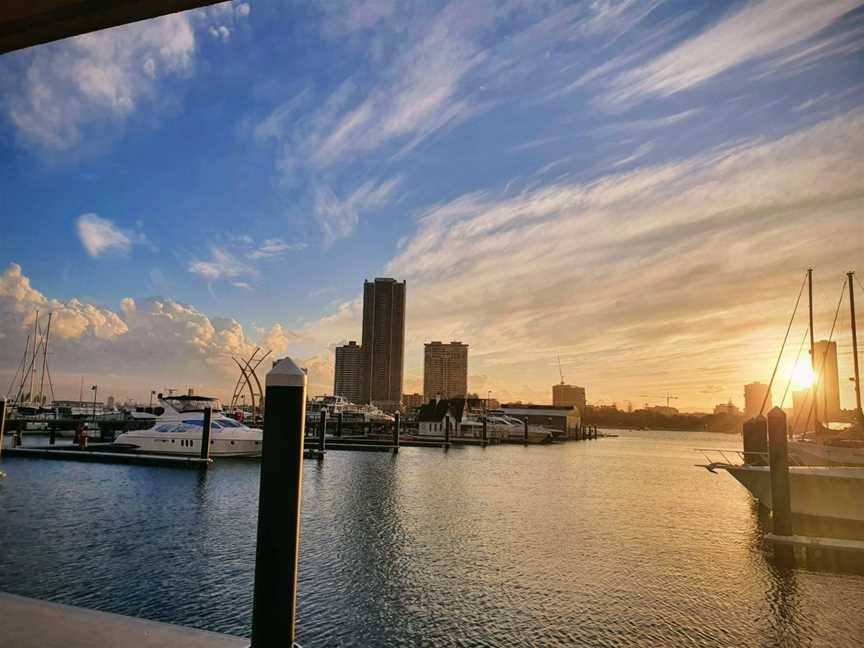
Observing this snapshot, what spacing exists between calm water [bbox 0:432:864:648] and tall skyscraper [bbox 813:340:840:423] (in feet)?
36.7

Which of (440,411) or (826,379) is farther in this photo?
(440,411)

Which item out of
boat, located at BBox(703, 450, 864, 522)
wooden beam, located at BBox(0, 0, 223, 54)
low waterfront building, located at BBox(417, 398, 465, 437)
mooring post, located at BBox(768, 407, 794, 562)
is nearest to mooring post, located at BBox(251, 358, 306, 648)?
wooden beam, located at BBox(0, 0, 223, 54)

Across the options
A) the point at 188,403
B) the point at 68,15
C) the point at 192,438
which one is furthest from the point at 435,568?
the point at 188,403

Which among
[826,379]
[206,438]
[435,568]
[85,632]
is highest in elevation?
[826,379]

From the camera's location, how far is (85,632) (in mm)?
4586

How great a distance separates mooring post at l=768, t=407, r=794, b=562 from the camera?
14.5 metres

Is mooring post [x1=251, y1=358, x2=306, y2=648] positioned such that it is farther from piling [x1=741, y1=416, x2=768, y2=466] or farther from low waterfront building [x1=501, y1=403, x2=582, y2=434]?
low waterfront building [x1=501, y1=403, x2=582, y2=434]

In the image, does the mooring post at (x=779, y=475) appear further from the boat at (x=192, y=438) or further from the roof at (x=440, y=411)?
the roof at (x=440, y=411)

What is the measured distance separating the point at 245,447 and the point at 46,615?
3236 cm

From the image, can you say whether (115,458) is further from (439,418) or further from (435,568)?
(439,418)

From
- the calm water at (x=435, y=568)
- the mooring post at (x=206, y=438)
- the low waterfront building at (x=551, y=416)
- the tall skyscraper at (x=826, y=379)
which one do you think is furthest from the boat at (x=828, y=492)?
the low waterfront building at (x=551, y=416)

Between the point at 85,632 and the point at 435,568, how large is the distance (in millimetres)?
8995

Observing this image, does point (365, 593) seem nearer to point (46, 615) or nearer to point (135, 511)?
point (46, 615)

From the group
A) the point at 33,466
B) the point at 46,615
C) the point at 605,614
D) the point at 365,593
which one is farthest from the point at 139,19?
the point at 33,466
